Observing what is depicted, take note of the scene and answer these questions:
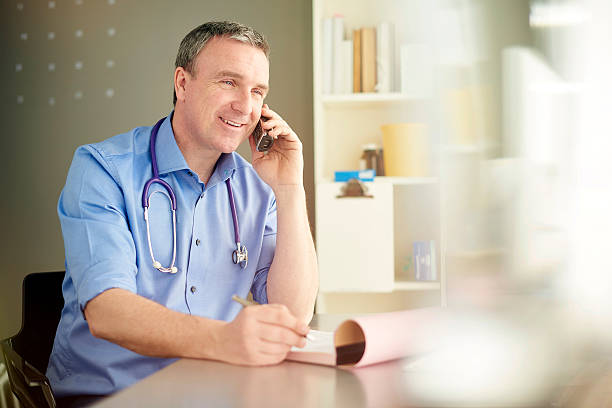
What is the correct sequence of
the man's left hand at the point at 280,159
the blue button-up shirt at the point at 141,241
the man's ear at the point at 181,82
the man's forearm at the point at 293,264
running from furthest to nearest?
the man's ear at the point at 181,82 < the man's left hand at the point at 280,159 < the man's forearm at the point at 293,264 < the blue button-up shirt at the point at 141,241

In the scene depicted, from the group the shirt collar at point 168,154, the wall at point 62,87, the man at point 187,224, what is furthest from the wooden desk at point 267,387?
the wall at point 62,87

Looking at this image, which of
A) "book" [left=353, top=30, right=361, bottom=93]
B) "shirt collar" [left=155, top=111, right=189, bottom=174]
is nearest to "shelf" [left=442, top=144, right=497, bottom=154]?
"book" [left=353, top=30, right=361, bottom=93]

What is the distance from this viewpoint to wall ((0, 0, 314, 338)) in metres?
2.72

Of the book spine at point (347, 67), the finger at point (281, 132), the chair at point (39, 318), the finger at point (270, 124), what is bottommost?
the chair at point (39, 318)

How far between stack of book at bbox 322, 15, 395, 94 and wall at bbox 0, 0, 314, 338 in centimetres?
36

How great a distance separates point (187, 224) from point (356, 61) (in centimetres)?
143

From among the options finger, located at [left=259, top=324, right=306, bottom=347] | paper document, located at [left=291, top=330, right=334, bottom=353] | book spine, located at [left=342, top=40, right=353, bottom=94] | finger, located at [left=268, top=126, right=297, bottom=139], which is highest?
book spine, located at [left=342, top=40, right=353, bottom=94]

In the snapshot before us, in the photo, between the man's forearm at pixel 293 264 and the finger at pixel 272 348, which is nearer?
the finger at pixel 272 348

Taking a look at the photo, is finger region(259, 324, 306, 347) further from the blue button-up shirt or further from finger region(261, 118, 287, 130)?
finger region(261, 118, 287, 130)

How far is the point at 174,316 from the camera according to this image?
80 centimetres

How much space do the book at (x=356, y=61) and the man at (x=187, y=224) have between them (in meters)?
1.09

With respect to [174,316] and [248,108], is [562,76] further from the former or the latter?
[174,316]

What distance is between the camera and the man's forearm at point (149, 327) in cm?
73

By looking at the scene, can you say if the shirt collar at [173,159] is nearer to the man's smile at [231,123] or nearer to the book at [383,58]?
the man's smile at [231,123]
